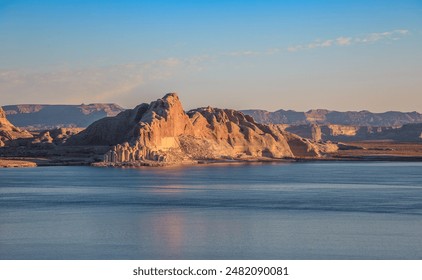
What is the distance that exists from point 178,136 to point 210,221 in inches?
2407

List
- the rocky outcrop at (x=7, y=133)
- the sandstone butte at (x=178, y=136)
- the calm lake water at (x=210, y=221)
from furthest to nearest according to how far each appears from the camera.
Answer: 1. the rocky outcrop at (x=7, y=133)
2. the sandstone butte at (x=178, y=136)
3. the calm lake water at (x=210, y=221)

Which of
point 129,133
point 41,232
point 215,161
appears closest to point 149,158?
point 129,133

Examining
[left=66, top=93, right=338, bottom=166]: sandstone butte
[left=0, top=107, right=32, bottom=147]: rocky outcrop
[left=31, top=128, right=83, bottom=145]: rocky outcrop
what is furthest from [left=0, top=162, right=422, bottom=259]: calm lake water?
[left=0, top=107, right=32, bottom=147]: rocky outcrop

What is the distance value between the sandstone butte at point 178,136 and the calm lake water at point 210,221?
3050 cm

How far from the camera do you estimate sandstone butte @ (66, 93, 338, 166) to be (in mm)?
90188

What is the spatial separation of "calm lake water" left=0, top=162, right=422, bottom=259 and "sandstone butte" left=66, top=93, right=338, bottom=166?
100 ft

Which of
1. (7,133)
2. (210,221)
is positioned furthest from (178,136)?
(210,221)

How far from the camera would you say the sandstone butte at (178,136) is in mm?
90188

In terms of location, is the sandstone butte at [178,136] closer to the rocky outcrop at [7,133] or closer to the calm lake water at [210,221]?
the rocky outcrop at [7,133]

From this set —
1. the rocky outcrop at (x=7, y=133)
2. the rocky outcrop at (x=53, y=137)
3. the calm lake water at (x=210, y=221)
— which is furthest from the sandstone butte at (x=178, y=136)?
the calm lake water at (x=210, y=221)

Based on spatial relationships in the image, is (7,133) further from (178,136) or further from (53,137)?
(178,136)

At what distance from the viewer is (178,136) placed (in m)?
95.4

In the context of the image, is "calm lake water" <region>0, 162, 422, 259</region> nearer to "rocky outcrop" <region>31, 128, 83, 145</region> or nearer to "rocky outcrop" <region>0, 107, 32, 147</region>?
"rocky outcrop" <region>31, 128, 83, 145</region>

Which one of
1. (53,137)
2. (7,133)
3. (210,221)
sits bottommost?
(210,221)
